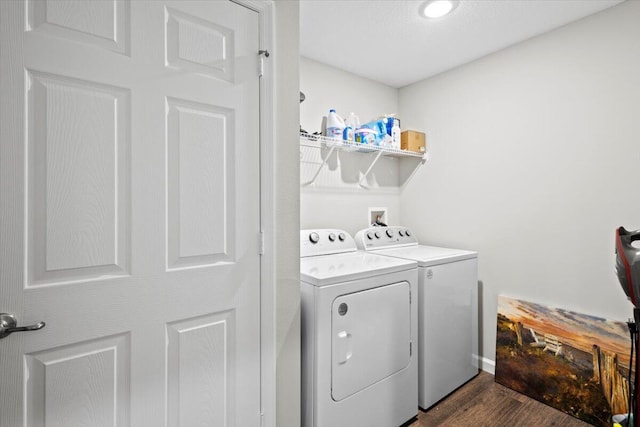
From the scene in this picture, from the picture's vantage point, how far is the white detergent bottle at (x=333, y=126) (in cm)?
239

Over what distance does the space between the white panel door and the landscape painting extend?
1915mm

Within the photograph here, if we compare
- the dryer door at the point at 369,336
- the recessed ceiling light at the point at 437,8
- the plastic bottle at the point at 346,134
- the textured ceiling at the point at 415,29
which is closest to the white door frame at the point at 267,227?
the dryer door at the point at 369,336

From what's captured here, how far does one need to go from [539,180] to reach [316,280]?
5.79 ft

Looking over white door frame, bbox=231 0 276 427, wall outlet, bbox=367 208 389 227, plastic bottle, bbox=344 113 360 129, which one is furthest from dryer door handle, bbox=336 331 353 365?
plastic bottle, bbox=344 113 360 129

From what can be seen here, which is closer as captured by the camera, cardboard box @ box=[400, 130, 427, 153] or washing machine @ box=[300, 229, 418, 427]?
washing machine @ box=[300, 229, 418, 427]

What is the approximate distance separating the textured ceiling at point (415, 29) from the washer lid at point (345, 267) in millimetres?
1536

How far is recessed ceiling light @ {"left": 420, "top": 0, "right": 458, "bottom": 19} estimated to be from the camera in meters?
1.82

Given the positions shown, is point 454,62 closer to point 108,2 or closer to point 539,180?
point 539,180

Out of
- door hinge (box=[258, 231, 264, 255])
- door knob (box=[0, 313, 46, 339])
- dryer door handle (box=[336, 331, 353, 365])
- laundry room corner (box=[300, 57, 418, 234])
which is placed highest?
laundry room corner (box=[300, 57, 418, 234])

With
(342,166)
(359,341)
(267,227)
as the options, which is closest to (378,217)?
(342,166)

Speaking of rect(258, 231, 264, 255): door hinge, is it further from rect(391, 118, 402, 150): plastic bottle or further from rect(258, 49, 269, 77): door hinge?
rect(391, 118, 402, 150): plastic bottle

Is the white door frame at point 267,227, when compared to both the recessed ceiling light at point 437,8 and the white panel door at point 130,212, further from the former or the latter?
the recessed ceiling light at point 437,8

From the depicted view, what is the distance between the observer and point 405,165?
3061mm

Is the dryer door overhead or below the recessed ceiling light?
below
